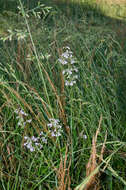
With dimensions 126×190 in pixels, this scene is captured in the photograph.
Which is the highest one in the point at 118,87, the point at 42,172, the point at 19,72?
the point at 19,72

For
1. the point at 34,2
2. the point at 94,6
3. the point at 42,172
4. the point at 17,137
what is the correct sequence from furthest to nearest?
the point at 94,6
the point at 34,2
the point at 17,137
the point at 42,172

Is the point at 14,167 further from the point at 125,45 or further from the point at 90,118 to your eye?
the point at 125,45

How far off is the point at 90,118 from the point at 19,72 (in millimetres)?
745

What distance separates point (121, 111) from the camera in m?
1.92

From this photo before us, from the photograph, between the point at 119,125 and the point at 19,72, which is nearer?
the point at 119,125

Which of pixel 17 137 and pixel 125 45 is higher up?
pixel 125 45

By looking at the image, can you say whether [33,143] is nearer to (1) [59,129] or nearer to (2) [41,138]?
(2) [41,138]

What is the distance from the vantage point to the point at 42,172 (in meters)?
1.39

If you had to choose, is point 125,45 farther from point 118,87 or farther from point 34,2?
point 34,2

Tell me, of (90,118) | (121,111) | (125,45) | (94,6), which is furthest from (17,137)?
(94,6)

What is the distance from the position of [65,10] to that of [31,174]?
4.46 m

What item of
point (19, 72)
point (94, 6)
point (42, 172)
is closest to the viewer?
point (42, 172)

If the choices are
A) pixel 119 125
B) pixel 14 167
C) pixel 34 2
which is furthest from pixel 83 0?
pixel 14 167

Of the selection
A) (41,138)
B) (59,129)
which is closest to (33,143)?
(41,138)
